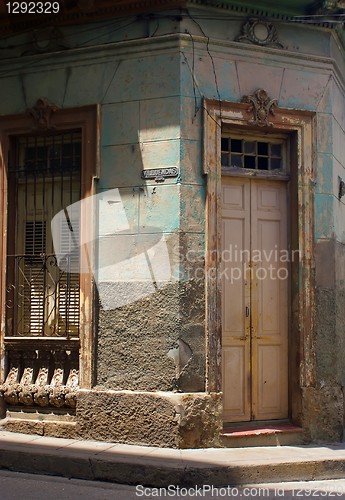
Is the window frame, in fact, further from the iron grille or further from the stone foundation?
the stone foundation

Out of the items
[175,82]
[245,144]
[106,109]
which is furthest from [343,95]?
[106,109]

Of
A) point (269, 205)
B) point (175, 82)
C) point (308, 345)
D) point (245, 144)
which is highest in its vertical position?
point (175, 82)

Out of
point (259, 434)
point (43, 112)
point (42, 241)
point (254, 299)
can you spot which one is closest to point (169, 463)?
point (259, 434)

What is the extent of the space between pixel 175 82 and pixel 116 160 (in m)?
1.05

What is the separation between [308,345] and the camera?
7.19m

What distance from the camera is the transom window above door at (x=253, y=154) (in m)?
7.35

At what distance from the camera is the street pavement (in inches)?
225

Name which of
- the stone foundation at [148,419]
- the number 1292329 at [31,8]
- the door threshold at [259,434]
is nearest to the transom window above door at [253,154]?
the number 1292329 at [31,8]

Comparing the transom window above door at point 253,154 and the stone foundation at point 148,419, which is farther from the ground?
the transom window above door at point 253,154

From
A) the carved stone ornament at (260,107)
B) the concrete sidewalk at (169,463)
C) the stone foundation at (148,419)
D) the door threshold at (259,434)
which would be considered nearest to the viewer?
the concrete sidewalk at (169,463)

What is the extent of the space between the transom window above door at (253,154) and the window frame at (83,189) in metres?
1.46

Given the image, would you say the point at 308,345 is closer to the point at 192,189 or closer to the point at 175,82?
the point at 192,189

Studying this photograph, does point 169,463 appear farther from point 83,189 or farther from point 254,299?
point 83,189

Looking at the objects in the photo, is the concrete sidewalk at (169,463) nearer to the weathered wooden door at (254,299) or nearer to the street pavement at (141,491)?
the street pavement at (141,491)
